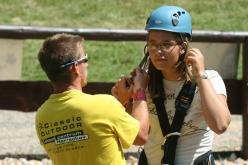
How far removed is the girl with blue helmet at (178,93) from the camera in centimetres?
420

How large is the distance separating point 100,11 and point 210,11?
2436 mm

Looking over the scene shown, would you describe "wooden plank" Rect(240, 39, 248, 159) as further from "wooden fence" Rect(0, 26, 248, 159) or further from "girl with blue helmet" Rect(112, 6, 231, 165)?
"girl with blue helmet" Rect(112, 6, 231, 165)

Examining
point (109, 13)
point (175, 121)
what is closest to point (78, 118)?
point (175, 121)

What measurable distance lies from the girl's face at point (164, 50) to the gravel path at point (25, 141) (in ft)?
14.2

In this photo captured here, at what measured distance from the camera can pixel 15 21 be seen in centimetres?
1689

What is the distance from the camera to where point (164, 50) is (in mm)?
4203

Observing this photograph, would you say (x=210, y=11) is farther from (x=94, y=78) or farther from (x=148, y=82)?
(x=148, y=82)

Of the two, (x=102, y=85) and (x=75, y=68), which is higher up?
(x=75, y=68)

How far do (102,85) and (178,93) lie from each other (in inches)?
178

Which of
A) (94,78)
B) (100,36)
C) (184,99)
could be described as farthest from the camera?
(94,78)

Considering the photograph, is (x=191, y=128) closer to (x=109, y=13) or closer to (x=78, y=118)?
(x=78, y=118)

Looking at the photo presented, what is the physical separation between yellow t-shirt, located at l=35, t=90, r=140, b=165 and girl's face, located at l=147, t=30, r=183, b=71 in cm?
46

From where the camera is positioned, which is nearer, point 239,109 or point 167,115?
point 167,115

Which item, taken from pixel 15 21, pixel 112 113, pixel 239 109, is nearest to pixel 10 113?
pixel 239 109
